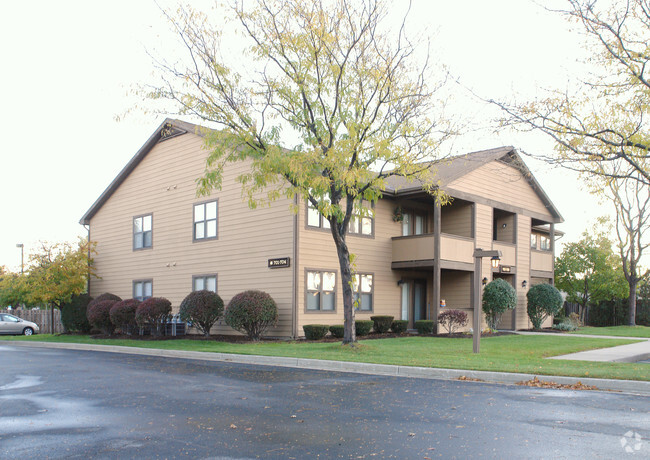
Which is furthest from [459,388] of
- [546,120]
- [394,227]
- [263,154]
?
[394,227]

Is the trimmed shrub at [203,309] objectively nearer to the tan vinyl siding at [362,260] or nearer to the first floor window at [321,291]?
the tan vinyl siding at [362,260]

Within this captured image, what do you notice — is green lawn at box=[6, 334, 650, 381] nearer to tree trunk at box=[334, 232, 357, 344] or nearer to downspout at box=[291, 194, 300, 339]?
tree trunk at box=[334, 232, 357, 344]

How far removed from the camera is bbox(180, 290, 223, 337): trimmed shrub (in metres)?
22.0

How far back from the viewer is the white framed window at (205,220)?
24828mm

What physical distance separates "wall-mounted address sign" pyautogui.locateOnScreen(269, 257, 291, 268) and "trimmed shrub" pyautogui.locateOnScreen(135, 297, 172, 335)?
512 centimetres

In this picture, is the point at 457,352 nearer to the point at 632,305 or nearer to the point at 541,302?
the point at 541,302

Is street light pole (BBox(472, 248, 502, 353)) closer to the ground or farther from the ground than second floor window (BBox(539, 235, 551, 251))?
closer to the ground

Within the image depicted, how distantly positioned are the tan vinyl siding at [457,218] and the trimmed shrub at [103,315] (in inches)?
583

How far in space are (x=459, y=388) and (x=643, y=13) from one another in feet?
30.3

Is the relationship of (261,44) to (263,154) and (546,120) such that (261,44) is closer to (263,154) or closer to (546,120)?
(263,154)

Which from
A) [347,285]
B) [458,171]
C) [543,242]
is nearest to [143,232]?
[347,285]

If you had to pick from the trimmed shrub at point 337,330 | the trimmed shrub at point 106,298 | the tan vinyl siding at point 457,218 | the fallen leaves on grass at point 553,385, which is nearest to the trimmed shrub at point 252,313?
the trimmed shrub at point 337,330

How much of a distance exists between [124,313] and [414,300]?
40.0 ft

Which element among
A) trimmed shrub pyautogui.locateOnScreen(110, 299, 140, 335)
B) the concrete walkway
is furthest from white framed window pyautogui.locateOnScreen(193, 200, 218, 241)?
the concrete walkway
